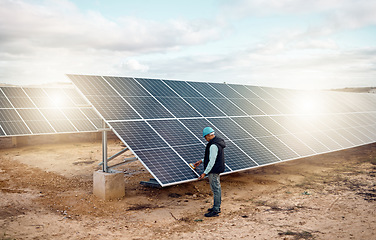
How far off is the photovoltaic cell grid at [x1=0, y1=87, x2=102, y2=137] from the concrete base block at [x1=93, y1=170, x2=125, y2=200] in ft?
37.0

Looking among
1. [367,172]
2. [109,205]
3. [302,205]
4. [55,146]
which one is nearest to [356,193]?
[302,205]

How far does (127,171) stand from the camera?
1639 centimetres

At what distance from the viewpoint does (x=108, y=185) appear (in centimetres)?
1141

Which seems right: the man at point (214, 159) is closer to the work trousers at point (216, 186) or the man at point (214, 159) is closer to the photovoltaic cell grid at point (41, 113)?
the work trousers at point (216, 186)

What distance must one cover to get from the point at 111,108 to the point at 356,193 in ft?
30.5

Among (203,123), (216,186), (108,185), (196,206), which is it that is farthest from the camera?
(203,123)

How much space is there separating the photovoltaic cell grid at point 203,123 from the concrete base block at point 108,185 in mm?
Result: 1782

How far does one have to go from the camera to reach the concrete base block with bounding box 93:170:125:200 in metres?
11.4

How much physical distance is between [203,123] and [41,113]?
14.9 metres

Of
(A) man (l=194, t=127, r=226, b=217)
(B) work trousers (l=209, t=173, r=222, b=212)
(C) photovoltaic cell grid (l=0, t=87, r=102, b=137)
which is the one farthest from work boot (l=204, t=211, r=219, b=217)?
(C) photovoltaic cell grid (l=0, t=87, r=102, b=137)

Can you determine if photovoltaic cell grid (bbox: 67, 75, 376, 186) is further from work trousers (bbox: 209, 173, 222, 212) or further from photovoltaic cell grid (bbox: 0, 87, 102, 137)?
photovoltaic cell grid (bbox: 0, 87, 102, 137)

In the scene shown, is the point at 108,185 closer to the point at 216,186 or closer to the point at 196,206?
the point at 196,206

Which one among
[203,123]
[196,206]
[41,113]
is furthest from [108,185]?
[41,113]

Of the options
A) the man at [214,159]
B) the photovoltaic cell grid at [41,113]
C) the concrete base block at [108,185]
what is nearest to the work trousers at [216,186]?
the man at [214,159]
